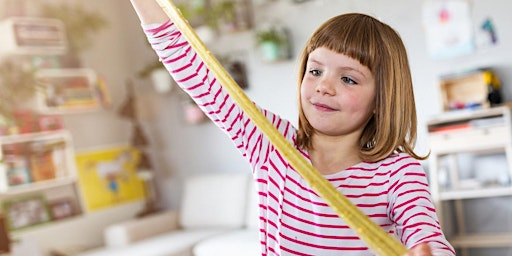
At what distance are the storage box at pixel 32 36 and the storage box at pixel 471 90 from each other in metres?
2.34

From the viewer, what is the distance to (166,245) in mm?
3461

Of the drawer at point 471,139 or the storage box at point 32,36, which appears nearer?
the drawer at point 471,139

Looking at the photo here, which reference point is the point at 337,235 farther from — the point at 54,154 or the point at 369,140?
the point at 54,154

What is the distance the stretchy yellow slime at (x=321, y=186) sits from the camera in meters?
0.47

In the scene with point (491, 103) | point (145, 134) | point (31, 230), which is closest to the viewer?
point (491, 103)

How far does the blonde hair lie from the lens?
2.46 feet

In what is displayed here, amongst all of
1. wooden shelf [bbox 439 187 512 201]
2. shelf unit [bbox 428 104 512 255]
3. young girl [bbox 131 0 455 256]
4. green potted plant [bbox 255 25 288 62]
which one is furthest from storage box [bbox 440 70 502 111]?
young girl [bbox 131 0 455 256]

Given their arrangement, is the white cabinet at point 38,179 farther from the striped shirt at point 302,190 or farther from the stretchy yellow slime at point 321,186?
the stretchy yellow slime at point 321,186

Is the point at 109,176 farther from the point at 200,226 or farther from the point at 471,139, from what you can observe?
the point at 471,139

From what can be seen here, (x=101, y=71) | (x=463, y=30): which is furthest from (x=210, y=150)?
(x=463, y=30)

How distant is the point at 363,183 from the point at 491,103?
237cm

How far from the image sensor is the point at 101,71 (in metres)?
4.30

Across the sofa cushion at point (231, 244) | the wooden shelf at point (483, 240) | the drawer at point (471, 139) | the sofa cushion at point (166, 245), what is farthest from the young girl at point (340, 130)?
the sofa cushion at point (166, 245)

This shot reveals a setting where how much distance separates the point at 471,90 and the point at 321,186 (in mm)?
2644
